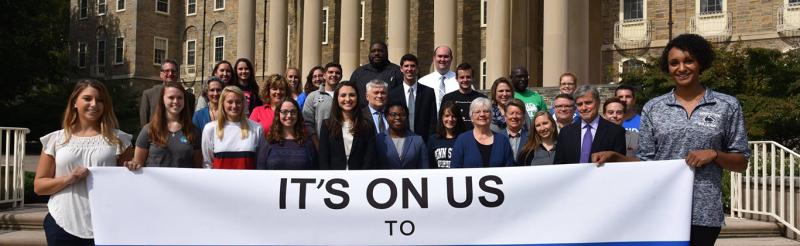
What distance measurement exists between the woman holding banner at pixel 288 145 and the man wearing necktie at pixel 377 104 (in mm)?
721

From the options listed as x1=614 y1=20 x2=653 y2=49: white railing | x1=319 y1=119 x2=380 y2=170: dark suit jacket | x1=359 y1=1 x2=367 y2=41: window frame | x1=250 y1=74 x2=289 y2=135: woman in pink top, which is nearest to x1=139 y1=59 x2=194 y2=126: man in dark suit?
x1=250 y1=74 x2=289 y2=135: woman in pink top

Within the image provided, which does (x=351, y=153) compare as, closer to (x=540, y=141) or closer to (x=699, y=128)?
(x=540, y=141)

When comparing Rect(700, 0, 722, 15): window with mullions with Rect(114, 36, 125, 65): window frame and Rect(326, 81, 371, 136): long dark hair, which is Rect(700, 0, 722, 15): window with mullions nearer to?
Rect(326, 81, 371, 136): long dark hair

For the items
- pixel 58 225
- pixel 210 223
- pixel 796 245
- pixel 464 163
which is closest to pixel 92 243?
pixel 58 225

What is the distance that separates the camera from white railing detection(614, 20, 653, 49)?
43.0 metres

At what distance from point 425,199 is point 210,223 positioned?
160cm

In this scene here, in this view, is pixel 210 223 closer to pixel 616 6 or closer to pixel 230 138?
pixel 230 138

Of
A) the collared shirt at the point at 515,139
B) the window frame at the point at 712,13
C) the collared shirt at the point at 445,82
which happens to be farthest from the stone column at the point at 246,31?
the collared shirt at the point at 515,139

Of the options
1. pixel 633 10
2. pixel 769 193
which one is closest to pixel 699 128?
pixel 769 193

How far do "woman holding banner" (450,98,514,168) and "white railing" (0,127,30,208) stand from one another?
8.02m

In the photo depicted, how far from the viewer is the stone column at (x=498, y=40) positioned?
112ft

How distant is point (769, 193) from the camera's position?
1248 centimetres

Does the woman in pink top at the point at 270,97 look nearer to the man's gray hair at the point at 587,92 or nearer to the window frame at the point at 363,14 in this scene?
the man's gray hair at the point at 587,92

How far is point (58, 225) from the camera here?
18.8ft
